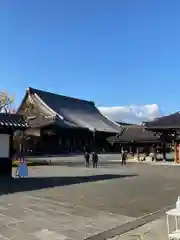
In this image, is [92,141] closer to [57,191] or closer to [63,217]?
[57,191]

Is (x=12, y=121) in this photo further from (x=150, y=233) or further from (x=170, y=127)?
(x=170, y=127)

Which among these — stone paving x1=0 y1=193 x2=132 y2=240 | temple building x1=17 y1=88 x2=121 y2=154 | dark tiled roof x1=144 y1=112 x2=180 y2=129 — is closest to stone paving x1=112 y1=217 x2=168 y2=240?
stone paving x1=0 y1=193 x2=132 y2=240

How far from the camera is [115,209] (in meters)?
9.58

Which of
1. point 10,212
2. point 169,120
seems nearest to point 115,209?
point 10,212

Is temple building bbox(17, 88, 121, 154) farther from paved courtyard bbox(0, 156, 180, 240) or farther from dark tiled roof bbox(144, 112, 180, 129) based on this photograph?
paved courtyard bbox(0, 156, 180, 240)

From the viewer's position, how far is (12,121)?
1631 centimetres

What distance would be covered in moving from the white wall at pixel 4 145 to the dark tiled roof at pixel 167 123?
67.4 feet

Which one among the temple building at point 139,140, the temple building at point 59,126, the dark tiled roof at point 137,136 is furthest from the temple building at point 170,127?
the temple building at point 59,126

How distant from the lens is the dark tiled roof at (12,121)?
15828 mm

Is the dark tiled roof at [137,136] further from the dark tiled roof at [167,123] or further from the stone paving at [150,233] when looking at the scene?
the stone paving at [150,233]

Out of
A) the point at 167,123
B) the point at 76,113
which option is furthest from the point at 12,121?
the point at 76,113

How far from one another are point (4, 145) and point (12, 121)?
1.17 meters

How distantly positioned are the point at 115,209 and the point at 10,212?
2.73 meters

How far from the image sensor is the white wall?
643 inches
